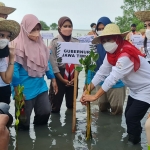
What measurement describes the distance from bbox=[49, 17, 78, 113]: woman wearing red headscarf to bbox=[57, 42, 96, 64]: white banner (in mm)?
877

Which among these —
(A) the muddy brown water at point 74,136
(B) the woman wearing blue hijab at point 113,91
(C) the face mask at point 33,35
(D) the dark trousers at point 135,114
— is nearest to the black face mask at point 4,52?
Answer: (C) the face mask at point 33,35

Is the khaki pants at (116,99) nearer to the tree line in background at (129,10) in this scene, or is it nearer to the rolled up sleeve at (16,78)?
the rolled up sleeve at (16,78)

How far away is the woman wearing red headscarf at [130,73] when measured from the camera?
167 inches

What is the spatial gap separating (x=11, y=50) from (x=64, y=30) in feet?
6.42

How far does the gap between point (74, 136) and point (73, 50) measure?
1.33 metres

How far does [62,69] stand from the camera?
20.6 ft

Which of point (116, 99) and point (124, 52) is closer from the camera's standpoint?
point (124, 52)

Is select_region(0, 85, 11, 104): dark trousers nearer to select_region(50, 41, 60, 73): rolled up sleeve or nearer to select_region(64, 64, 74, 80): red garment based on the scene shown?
select_region(50, 41, 60, 73): rolled up sleeve

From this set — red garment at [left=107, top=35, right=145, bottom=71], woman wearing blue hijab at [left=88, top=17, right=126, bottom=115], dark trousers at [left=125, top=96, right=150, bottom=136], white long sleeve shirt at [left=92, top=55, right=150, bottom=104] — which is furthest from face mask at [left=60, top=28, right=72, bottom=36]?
dark trousers at [left=125, top=96, right=150, bottom=136]

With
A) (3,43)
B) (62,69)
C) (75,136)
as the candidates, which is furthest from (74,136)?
(3,43)

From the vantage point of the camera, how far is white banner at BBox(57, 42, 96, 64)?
5.07m

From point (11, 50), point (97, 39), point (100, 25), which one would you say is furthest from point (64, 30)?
point (11, 50)

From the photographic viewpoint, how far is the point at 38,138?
4.90m

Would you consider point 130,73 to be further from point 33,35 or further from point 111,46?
point 33,35
